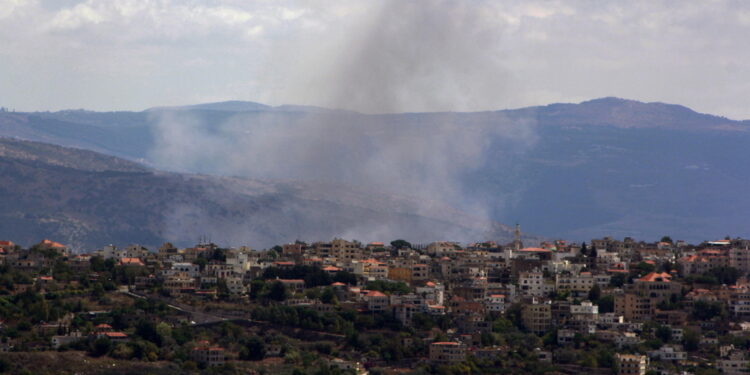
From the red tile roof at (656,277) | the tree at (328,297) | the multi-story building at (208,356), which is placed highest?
the red tile roof at (656,277)

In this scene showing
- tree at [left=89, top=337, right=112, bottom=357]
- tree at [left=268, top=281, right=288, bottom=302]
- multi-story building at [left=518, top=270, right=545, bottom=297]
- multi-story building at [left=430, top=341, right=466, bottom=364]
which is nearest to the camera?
tree at [left=89, top=337, right=112, bottom=357]

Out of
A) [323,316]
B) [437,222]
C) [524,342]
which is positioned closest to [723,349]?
[524,342]

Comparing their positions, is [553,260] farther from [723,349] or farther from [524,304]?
[723,349]

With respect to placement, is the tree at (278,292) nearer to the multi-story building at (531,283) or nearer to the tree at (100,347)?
the multi-story building at (531,283)

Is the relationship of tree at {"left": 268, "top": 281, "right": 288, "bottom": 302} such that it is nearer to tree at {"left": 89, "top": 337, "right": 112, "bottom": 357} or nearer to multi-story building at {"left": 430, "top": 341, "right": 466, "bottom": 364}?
multi-story building at {"left": 430, "top": 341, "right": 466, "bottom": 364}

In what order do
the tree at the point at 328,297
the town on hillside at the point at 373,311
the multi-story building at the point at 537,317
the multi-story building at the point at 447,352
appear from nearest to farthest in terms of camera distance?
the town on hillside at the point at 373,311
the multi-story building at the point at 447,352
the multi-story building at the point at 537,317
the tree at the point at 328,297

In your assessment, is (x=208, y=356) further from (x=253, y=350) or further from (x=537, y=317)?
(x=537, y=317)

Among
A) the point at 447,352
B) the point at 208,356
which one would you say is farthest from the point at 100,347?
the point at 447,352

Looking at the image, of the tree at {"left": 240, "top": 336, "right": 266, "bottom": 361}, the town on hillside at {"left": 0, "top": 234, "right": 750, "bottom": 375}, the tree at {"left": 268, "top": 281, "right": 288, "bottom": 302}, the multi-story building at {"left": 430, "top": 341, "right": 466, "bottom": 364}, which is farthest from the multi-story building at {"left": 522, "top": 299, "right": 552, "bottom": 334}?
the tree at {"left": 240, "top": 336, "right": 266, "bottom": 361}

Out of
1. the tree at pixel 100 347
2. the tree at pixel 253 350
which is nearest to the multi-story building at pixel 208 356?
the tree at pixel 253 350

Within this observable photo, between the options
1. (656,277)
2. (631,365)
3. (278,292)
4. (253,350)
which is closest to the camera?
(631,365)
